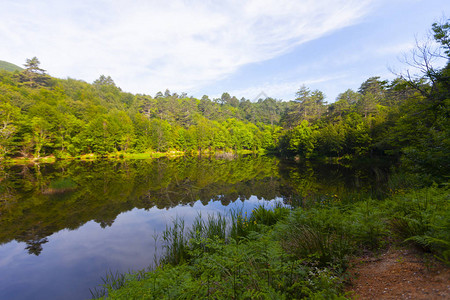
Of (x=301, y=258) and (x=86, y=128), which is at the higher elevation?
(x=86, y=128)

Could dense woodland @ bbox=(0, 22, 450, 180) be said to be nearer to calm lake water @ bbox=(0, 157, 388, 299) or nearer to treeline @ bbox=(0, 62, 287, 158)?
treeline @ bbox=(0, 62, 287, 158)

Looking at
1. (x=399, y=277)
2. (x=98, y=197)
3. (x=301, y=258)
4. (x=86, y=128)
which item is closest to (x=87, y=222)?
(x=98, y=197)

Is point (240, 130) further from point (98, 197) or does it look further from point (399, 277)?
point (399, 277)

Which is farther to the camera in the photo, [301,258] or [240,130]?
[240,130]

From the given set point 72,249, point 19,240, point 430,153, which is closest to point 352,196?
point 430,153

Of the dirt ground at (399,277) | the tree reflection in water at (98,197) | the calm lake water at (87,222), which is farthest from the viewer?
the tree reflection in water at (98,197)

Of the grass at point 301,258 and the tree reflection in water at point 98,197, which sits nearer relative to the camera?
the grass at point 301,258

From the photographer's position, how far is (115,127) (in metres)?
48.5

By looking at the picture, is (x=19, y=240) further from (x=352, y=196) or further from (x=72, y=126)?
(x=72, y=126)

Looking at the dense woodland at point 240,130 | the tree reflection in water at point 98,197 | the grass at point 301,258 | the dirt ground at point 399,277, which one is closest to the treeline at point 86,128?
the dense woodland at point 240,130

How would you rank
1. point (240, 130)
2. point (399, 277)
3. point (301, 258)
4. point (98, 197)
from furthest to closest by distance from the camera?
point (240, 130) → point (98, 197) → point (301, 258) → point (399, 277)

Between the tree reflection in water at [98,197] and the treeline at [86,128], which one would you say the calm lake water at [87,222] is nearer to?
the tree reflection in water at [98,197]

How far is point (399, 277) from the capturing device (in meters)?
2.65

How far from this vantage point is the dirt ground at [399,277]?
2227 mm
